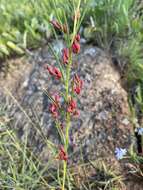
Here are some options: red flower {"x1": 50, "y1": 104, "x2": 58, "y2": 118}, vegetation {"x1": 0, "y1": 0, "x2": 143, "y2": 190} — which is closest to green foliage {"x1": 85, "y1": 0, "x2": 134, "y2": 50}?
vegetation {"x1": 0, "y1": 0, "x2": 143, "y2": 190}

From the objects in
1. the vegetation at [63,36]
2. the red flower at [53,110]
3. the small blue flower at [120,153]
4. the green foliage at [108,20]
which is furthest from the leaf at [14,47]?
the red flower at [53,110]

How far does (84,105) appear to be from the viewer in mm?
2463

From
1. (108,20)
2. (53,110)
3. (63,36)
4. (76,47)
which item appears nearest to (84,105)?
(63,36)

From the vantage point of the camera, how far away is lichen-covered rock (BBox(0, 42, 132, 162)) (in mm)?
2279

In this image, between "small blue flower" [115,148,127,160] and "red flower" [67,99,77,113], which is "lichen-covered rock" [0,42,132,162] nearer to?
"small blue flower" [115,148,127,160]

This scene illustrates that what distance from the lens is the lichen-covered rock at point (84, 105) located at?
2.28 meters

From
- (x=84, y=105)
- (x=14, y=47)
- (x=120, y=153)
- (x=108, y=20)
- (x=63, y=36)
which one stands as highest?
(x=108, y=20)

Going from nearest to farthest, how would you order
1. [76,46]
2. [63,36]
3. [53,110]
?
[76,46]
[53,110]
[63,36]

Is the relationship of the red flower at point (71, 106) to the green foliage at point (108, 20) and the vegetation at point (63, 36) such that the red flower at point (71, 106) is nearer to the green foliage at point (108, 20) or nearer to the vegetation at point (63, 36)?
the vegetation at point (63, 36)

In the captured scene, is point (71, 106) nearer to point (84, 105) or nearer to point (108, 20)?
point (84, 105)

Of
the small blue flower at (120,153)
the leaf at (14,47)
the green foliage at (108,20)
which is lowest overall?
the small blue flower at (120,153)

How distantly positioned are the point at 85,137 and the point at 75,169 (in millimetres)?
191

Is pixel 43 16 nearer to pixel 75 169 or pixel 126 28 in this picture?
pixel 126 28

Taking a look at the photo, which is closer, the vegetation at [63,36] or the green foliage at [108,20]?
the vegetation at [63,36]
